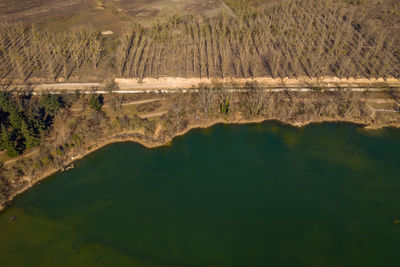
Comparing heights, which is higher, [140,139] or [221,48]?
[221,48]

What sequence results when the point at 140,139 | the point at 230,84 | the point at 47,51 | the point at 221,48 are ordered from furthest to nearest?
the point at 221,48, the point at 47,51, the point at 230,84, the point at 140,139

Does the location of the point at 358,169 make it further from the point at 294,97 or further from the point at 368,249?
the point at 294,97

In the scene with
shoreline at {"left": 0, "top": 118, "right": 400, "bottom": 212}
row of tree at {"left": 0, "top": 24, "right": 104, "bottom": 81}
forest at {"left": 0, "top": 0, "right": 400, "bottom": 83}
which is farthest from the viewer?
forest at {"left": 0, "top": 0, "right": 400, "bottom": 83}

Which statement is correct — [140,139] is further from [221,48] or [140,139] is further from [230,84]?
[221,48]

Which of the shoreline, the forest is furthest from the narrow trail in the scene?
the shoreline

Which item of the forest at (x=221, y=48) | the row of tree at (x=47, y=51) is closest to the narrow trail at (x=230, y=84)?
the forest at (x=221, y=48)

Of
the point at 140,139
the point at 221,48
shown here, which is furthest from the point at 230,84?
the point at 140,139

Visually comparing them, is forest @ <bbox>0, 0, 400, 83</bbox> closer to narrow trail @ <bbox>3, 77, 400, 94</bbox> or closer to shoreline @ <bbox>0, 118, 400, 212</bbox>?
narrow trail @ <bbox>3, 77, 400, 94</bbox>

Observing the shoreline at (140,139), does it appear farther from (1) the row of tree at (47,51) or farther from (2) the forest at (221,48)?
(1) the row of tree at (47,51)
